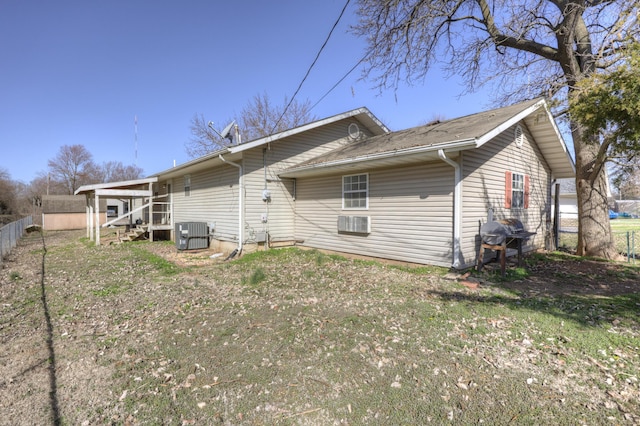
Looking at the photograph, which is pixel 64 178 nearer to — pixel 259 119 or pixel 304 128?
pixel 259 119

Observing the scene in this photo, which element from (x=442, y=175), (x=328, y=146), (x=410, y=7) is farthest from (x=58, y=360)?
(x=410, y=7)

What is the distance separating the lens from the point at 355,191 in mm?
9078

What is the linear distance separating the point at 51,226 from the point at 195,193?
64.4 ft

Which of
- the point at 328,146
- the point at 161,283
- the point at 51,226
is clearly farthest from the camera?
the point at 51,226

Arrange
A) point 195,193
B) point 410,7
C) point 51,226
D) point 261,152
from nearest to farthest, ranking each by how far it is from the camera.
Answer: point 410,7
point 261,152
point 195,193
point 51,226

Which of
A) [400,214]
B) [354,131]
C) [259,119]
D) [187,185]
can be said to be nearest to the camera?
[400,214]

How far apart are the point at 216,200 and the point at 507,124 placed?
953 centimetres

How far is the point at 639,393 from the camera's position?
2609mm

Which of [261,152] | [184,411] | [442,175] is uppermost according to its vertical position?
[261,152]

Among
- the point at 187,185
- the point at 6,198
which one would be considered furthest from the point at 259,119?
the point at 6,198

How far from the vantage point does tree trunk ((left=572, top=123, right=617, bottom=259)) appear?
29.7ft

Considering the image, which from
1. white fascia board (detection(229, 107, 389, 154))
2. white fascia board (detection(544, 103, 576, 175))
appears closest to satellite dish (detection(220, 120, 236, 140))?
white fascia board (detection(229, 107, 389, 154))

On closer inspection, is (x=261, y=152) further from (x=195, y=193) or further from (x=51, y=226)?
(x=51, y=226)

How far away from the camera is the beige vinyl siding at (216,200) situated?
10.4 m
